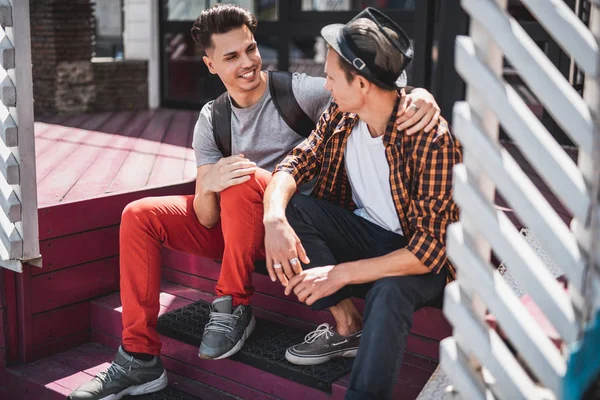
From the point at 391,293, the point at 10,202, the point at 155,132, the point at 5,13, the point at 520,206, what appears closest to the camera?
the point at 520,206

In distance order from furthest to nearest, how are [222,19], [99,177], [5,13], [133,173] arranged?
[133,173] → [99,177] → [222,19] → [5,13]

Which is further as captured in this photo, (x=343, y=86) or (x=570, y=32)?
(x=343, y=86)

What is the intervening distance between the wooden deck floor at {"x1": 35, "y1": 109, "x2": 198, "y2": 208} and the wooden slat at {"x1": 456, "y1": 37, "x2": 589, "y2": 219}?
203cm

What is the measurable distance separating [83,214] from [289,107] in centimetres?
101

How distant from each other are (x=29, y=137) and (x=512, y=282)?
1.79 m

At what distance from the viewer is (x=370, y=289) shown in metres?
2.18

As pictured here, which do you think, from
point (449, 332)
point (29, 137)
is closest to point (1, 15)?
point (29, 137)

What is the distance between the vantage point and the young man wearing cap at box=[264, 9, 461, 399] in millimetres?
2041

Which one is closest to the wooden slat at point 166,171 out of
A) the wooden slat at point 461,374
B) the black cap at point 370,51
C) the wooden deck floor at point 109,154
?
the wooden deck floor at point 109,154

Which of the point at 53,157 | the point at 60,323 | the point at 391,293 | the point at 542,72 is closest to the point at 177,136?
the point at 53,157

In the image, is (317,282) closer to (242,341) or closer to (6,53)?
(242,341)

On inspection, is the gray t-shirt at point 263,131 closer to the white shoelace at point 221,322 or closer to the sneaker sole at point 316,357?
the white shoelace at point 221,322

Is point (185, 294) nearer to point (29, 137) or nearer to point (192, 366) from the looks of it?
point (192, 366)

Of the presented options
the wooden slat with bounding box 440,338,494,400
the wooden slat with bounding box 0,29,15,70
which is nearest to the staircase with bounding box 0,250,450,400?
the wooden slat with bounding box 440,338,494,400
